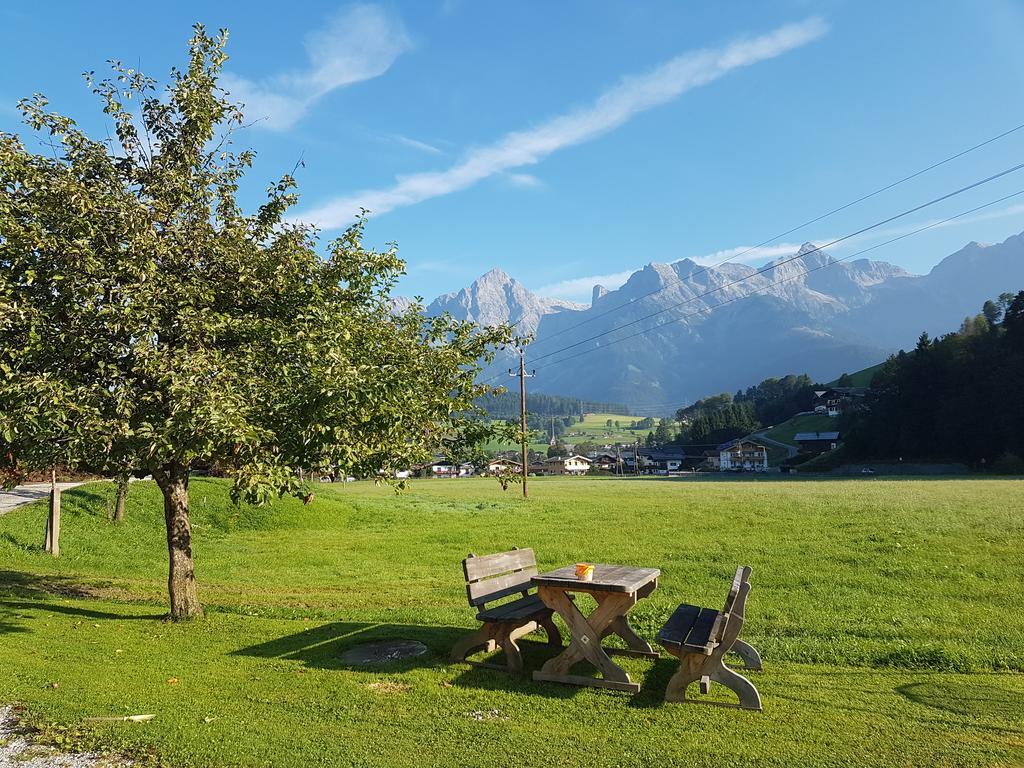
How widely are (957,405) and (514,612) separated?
12760 centimetres

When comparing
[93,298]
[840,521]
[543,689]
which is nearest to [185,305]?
[93,298]

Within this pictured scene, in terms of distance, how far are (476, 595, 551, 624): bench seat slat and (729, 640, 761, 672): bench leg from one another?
2.67 m

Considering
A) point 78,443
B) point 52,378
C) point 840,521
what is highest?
point 52,378

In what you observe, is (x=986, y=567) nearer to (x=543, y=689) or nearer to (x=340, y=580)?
(x=543, y=689)

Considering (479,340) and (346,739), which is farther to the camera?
(479,340)

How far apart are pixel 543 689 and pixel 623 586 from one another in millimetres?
1697

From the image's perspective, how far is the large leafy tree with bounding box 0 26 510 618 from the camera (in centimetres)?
1004

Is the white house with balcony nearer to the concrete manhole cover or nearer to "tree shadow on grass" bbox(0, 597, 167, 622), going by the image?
"tree shadow on grass" bbox(0, 597, 167, 622)

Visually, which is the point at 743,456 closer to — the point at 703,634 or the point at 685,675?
the point at 703,634

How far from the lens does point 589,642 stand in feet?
28.8

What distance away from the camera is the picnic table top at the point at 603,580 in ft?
27.8

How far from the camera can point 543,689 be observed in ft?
28.4

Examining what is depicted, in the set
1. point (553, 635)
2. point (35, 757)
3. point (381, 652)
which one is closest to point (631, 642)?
point (553, 635)

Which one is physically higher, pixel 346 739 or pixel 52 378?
pixel 52 378
